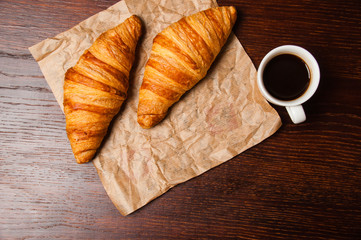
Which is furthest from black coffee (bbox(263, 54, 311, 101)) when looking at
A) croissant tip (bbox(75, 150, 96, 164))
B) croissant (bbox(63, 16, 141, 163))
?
croissant tip (bbox(75, 150, 96, 164))

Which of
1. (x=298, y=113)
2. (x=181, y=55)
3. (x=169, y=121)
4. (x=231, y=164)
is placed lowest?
(x=231, y=164)

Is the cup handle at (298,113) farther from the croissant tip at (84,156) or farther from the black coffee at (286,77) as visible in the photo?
the croissant tip at (84,156)

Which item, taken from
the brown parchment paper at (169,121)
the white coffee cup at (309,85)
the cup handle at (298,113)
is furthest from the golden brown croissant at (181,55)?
the cup handle at (298,113)

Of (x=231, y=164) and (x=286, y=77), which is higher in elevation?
(x=286, y=77)

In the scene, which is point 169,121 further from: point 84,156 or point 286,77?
point 286,77

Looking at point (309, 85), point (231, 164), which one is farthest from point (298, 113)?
point (231, 164)

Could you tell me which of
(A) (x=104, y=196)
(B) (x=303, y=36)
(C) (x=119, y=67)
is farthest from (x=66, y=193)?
(B) (x=303, y=36)

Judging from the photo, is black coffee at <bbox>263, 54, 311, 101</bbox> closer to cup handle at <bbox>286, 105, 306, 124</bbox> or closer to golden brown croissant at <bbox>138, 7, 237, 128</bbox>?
cup handle at <bbox>286, 105, 306, 124</bbox>
